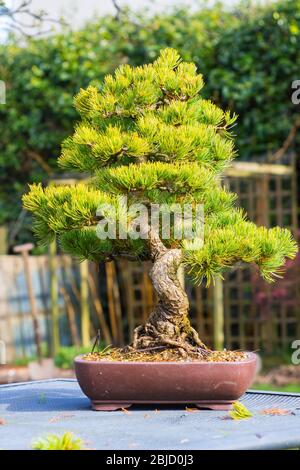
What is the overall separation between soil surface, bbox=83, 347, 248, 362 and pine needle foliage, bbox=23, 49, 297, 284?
237mm

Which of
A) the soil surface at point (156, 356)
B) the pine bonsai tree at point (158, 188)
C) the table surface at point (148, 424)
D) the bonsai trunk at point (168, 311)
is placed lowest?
the table surface at point (148, 424)

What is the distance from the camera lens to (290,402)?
2502 millimetres

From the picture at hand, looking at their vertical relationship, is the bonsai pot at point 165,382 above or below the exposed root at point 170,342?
below

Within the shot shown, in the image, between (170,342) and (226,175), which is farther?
(226,175)

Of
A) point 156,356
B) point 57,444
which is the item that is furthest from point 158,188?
point 57,444

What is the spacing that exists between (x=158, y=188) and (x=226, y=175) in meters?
3.35

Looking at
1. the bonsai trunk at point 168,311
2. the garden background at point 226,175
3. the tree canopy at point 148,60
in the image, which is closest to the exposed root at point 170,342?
the bonsai trunk at point 168,311

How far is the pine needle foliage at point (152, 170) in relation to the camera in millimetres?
2482

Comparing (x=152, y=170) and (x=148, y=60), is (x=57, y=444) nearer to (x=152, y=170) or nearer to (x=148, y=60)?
(x=152, y=170)

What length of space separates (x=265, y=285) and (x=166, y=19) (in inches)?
88.9

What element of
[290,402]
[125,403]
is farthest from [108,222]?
[290,402]

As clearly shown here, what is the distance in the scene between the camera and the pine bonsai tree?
2.48 m

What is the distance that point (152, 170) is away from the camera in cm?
246

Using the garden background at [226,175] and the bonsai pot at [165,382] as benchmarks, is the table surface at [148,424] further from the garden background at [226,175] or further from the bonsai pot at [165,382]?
the garden background at [226,175]
